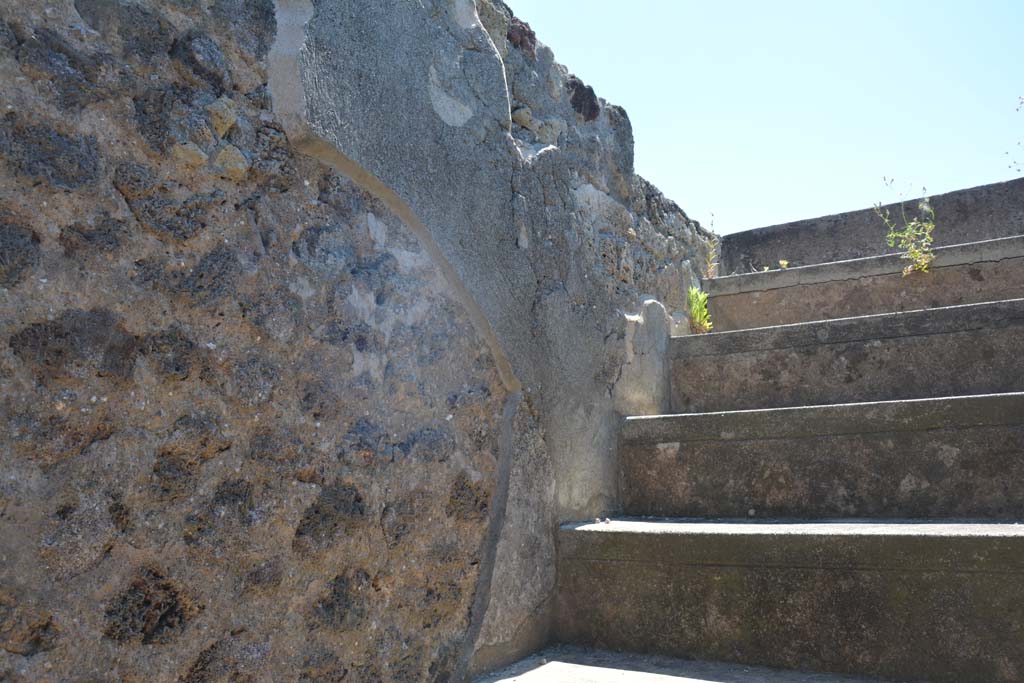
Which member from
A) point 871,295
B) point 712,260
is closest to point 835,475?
point 871,295

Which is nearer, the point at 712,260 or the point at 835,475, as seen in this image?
the point at 835,475

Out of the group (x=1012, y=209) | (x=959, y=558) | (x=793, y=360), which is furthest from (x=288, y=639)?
(x=1012, y=209)

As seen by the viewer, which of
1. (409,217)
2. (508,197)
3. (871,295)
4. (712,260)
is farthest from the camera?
(712,260)

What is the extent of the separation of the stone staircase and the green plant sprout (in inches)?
29.2

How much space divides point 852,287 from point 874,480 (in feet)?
4.49

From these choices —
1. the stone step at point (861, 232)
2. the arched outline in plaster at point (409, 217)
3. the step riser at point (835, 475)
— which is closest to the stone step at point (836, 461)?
the step riser at point (835, 475)

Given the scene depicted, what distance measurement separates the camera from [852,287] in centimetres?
327

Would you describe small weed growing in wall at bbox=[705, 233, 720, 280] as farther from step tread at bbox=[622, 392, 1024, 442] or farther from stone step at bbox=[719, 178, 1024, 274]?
step tread at bbox=[622, 392, 1024, 442]

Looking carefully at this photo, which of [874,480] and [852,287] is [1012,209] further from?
[874,480]

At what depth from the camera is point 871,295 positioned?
3.25 metres

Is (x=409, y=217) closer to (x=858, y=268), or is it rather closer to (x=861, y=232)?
(x=858, y=268)

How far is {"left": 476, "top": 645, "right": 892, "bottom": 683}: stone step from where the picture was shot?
176 centimetres

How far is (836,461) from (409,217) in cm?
126

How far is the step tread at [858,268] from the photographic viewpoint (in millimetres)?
3059
